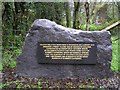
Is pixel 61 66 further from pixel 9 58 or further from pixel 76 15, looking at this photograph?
pixel 76 15

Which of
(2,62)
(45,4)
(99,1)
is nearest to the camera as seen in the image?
(2,62)

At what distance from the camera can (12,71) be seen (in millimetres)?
6543

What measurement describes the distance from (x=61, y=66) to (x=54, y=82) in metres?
0.45

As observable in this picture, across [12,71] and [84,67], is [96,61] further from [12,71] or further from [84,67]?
[12,71]

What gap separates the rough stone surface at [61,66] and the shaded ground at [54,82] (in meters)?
0.16

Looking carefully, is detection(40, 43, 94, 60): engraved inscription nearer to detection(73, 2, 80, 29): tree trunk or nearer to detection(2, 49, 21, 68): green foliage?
detection(2, 49, 21, 68): green foliage

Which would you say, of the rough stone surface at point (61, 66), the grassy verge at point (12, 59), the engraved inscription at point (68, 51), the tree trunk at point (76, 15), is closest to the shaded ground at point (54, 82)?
the rough stone surface at point (61, 66)

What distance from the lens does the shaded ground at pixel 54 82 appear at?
571 cm

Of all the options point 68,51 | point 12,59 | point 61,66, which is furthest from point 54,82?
point 12,59

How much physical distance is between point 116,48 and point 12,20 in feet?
9.97

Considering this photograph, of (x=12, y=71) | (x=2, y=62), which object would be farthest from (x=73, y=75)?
(x=2, y=62)

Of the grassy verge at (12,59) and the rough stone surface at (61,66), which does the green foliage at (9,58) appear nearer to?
the grassy verge at (12,59)

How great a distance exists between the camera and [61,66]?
6.28 meters

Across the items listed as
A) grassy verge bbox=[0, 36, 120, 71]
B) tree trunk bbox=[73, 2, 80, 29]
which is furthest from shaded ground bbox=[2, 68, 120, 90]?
tree trunk bbox=[73, 2, 80, 29]
